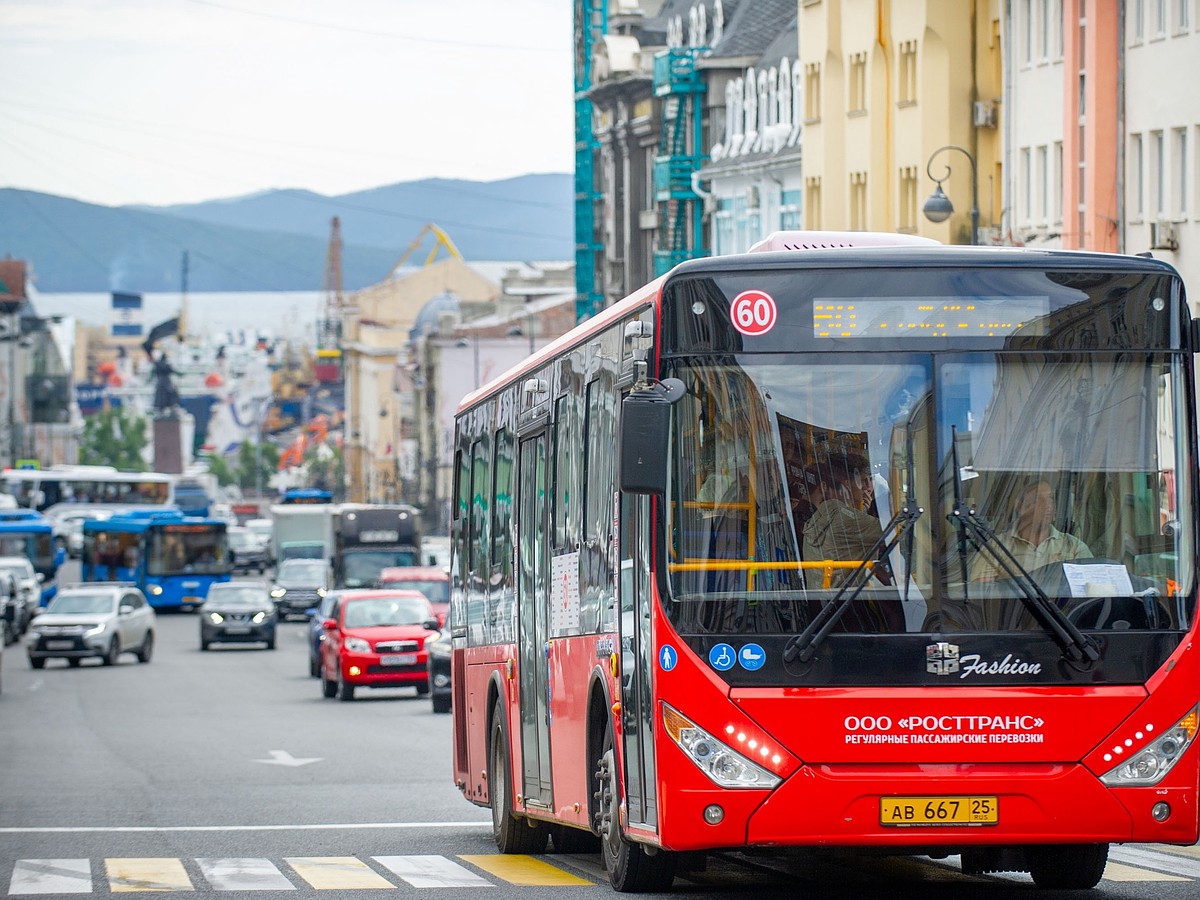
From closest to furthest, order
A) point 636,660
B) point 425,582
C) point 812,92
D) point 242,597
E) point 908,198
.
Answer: point 636,660, point 425,582, point 908,198, point 242,597, point 812,92

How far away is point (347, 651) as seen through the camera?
41031 millimetres

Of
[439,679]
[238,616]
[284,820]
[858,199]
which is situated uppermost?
[858,199]

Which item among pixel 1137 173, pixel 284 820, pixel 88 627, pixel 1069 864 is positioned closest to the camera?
pixel 1069 864

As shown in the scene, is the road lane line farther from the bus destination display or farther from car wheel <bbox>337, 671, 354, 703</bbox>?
car wheel <bbox>337, 671, 354, 703</bbox>

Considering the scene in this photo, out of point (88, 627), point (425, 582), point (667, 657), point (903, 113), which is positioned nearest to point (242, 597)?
point (88, 627)

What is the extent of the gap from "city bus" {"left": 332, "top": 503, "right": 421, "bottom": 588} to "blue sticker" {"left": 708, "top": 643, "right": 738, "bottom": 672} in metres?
56.5

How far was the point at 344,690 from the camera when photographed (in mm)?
41062

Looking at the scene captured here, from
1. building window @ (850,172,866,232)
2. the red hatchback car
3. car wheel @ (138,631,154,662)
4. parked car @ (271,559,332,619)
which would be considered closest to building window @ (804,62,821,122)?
building window @ (850,172,866,232)

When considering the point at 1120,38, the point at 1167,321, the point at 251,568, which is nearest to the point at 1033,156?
the point at 1120,38

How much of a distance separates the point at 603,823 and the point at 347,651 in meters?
29.0

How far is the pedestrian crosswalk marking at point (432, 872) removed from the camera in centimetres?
1351

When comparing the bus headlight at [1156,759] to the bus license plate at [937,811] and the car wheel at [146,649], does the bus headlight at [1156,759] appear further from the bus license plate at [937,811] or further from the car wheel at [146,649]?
the car wheel at [146,649]

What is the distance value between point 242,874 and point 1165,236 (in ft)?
102

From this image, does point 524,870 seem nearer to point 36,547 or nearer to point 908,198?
point 908,198
